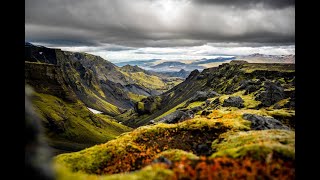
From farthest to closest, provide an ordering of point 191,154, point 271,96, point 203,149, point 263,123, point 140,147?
point 271,96 < point 263,123 < point 140,147 < point 203,149 < point 191,154

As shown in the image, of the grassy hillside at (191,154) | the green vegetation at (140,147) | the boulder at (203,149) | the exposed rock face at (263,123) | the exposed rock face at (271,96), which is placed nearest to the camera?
the grassy hillside at (191,154)

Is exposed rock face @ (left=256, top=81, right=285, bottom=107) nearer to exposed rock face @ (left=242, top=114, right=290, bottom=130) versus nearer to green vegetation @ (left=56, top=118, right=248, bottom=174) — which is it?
exposed rock face @ (left=242, top=114, right=290, bottom=130)

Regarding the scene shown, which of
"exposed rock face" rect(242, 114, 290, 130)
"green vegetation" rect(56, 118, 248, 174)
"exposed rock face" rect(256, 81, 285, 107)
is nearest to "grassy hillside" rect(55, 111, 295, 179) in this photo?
"green vegetation" rect(56, 118, 248, 174)

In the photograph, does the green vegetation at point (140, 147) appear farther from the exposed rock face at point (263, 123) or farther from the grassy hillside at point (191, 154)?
the exposed rock face at point (263, 123)

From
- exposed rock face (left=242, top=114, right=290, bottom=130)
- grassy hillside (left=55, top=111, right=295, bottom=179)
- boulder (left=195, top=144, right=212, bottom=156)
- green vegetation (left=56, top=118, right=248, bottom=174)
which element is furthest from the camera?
exposed rock face (left=242, top=114, right=290, bottom=130)

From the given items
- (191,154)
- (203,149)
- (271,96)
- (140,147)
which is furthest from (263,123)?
(271,96)

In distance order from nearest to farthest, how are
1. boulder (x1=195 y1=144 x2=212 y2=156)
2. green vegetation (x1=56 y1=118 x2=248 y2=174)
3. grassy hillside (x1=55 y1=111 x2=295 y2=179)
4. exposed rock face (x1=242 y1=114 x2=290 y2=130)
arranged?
grassy hillside (x1=55 y1=111 x2=295 y2=179) → green vegetation (x1=56 y1=118 x2=248 y2=174) → boulder (x1=195 y1=144 x2=212 y2=156) → exposed rock face (x1=242 y1=114 x2=290 y2=130)

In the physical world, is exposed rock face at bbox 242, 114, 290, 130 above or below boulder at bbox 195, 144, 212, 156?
above

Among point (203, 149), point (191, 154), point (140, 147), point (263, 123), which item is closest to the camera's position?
point (191, 154)

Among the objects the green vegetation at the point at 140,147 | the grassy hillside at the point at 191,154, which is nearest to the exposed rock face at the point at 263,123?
the grassy hillside at the point at 191,154

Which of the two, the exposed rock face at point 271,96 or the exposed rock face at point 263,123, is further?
the exposed rock face at point 271,96

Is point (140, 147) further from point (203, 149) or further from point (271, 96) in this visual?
point (271, 96)
